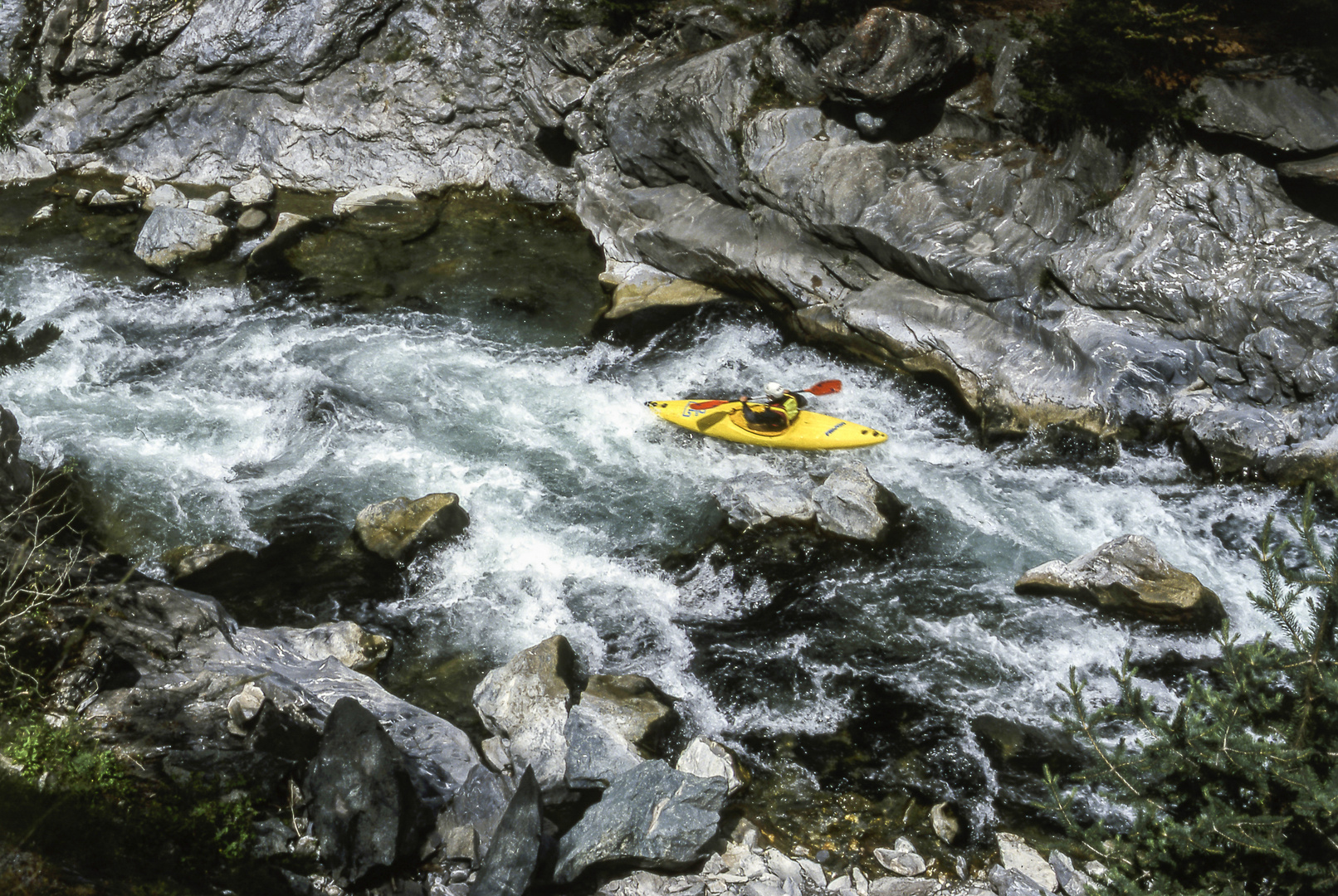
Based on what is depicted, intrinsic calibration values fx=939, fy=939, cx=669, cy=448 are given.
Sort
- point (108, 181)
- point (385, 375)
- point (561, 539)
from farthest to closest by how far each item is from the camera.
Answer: point (108, 181)
point (385, 375)
point (561, 539)

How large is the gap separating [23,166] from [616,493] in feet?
32.7

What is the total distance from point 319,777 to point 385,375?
4.87 m

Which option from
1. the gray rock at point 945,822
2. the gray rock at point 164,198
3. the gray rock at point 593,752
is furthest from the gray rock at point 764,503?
the gray rock at point 164,198

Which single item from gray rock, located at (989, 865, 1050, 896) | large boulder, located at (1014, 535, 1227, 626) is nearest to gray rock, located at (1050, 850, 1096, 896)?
gray rock, located at (989, 865, 1050, 896)

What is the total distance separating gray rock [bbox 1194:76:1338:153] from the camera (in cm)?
751

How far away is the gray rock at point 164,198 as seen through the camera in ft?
37.2

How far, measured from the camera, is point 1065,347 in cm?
779

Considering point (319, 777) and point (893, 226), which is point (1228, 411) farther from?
point (319, 777)

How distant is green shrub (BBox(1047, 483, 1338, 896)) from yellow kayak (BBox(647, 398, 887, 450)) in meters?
4.26

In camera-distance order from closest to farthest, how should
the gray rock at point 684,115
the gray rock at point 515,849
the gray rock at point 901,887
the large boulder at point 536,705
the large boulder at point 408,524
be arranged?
the gray rock at point 515,849 < the gray rock at point 901,887 < the large boulder at point 536,705 < the large boulder at point 408,524 < the gray rock at point 684,115

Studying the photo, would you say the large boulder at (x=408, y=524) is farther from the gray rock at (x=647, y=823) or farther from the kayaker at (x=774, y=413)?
the gray rock at (x=647, y=823)

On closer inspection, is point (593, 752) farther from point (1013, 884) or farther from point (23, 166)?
point (23, 166)

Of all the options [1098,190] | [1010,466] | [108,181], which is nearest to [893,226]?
[1098,190]

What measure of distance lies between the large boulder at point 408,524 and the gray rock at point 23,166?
8.72 metres
